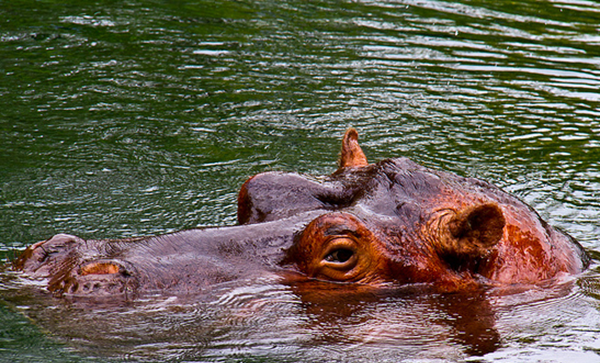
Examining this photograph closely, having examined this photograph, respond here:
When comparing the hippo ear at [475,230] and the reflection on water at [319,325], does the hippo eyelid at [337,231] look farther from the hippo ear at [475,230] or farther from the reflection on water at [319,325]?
the hippo ear at [475,230]

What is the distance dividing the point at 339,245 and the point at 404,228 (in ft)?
1.83

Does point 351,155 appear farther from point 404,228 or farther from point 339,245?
point 339,245

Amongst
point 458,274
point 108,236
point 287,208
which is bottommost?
point 108,236

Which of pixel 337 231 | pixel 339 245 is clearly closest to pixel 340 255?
pixel 339 245

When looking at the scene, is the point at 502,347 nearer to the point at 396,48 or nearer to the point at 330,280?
the point at 330,280

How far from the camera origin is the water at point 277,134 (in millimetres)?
5238

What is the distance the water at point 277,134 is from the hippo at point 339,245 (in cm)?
16

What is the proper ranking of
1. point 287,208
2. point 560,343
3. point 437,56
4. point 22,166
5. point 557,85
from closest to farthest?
1. point 560,343
2. point 287,208
3. point 22,166
4. point 557,85
5. point 437,56

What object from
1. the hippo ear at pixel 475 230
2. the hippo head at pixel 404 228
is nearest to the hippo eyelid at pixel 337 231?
the hippo head at pixel 404 228

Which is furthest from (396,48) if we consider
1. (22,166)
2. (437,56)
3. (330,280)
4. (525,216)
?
(330,280)

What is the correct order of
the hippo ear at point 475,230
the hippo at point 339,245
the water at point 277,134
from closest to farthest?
1. the water at point 277,134
2. the hippo at point 339,245
3. the hippo ear at point 475,230

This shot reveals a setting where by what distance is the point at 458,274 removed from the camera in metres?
6.00

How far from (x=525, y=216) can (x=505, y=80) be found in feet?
24.1

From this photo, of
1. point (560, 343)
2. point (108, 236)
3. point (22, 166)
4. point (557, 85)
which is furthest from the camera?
point (557, 85)
